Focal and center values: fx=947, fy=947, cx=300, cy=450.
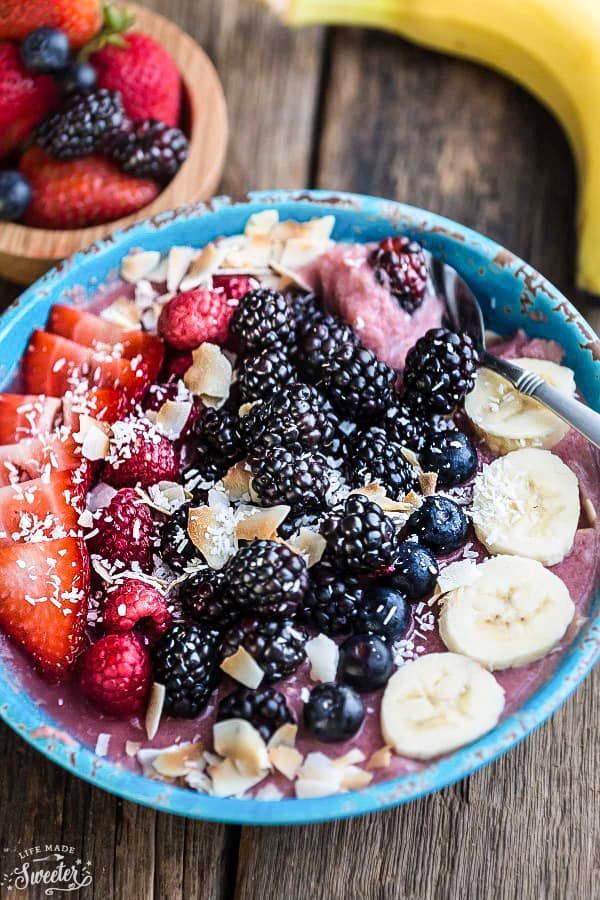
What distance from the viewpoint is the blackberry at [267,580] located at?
1429 mm

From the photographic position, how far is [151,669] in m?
1.50

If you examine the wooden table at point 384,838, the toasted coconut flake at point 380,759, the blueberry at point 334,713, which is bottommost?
the wooden table at point 384,838

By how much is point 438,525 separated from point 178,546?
436 mm

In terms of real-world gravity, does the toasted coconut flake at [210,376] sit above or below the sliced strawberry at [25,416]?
above

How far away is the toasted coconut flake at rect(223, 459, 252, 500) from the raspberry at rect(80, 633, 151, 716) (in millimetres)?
295

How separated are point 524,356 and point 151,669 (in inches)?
35.5

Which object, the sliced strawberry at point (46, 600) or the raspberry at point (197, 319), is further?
the raspberry at point (197, 319)

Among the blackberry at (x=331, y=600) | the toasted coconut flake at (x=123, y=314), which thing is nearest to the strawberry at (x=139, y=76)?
the toasted coconut flake at (x=123, y=314)

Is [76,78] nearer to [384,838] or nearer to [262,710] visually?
[262,710]

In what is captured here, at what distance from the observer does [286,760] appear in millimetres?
1410

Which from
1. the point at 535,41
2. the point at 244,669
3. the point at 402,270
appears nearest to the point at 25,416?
the point at 244,669

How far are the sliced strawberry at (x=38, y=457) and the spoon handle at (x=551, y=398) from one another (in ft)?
2.56

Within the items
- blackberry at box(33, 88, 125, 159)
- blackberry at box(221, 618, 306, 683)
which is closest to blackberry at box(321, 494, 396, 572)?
blackberry at box(221, 618, 306, 683)

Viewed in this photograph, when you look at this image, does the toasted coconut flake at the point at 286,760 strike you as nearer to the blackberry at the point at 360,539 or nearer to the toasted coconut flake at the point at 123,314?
the blackberry at the point at 360,539
